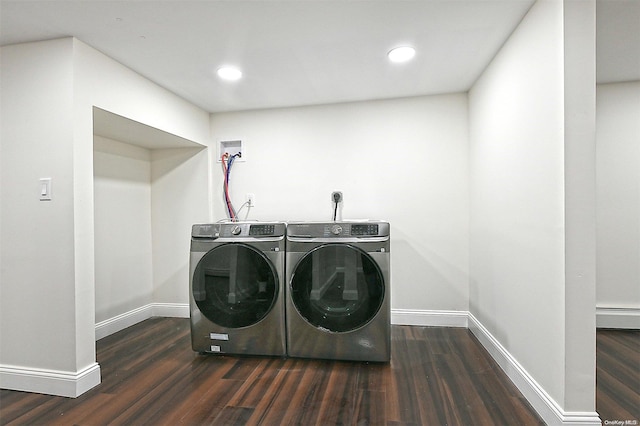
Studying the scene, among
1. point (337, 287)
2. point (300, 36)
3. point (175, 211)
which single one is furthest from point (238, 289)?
point (300, 36)

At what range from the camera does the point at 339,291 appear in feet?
6.95

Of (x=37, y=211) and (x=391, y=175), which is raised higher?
(x=391, y=175)

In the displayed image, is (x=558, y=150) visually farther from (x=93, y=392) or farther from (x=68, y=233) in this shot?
(x=93, y=392)

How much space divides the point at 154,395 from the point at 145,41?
79.0 inches

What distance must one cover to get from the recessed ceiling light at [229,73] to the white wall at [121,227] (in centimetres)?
124

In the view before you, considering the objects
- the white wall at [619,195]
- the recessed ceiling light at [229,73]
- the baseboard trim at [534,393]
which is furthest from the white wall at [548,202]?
the recessed ceiling light at [229,73]

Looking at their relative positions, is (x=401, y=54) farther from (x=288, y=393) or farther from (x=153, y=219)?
(x=153, y=219)

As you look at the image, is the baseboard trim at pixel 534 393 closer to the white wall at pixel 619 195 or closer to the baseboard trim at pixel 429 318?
the baseboard trim at pixel 429 318

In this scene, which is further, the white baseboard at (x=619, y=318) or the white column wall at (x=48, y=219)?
the white baseboard at (x=619, y=318)

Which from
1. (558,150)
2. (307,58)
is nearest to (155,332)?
(307,58)

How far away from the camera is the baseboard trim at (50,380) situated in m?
1.79

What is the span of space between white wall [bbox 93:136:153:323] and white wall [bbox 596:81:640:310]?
4.07 m

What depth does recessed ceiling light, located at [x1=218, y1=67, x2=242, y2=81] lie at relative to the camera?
2221 mm

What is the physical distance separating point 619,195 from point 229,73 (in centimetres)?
326
